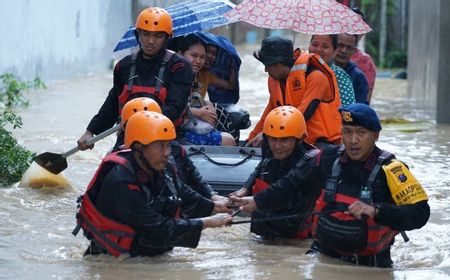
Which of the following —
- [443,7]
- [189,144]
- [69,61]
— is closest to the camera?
[189,144]

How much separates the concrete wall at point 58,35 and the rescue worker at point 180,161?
404 inches

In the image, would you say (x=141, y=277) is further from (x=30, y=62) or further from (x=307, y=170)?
(x=30, y=62)

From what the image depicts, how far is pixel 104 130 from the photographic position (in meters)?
8.62

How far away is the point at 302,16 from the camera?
29.7 feet

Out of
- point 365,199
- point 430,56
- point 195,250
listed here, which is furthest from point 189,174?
point 430,56

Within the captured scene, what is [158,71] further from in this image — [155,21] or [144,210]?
[144,210]

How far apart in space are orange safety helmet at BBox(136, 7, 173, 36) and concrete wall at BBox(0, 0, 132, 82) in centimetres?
962

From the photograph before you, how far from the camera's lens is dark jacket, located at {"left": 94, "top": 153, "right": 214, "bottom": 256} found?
6.57 meters

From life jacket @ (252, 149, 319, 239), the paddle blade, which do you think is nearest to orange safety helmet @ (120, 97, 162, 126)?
life jacket @ (252, 149, 319, 239)

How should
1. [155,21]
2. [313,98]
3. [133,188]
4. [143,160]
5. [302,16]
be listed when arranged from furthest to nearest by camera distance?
[302,16] → [313,98] → [155,21] → [143,160] → [133,188]

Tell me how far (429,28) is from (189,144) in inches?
377

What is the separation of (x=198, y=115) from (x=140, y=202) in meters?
2.46

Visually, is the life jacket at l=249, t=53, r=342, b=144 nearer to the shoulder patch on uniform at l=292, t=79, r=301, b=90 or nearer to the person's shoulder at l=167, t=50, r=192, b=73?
the shoulder patch on uniform at l=292, t=79, r=301, b=90

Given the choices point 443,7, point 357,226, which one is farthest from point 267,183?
point 443,7
